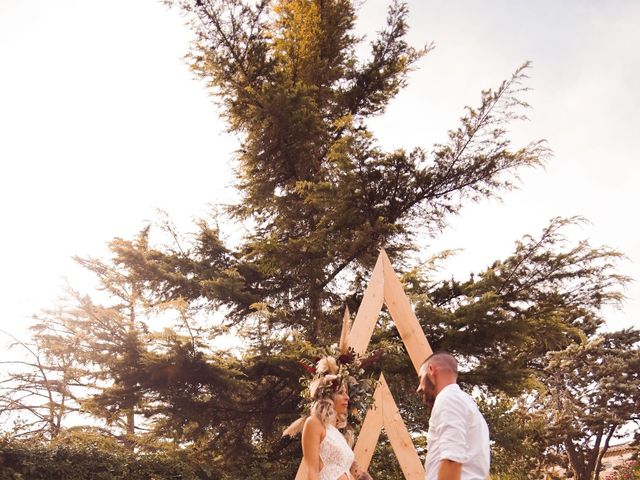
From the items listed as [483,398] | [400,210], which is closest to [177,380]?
[400,210]

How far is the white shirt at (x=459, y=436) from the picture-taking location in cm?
270

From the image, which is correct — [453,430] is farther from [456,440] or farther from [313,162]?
[313,162]

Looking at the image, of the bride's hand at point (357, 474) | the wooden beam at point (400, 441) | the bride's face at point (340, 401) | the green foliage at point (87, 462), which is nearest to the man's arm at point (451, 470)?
the bride's face at point (340, 401)

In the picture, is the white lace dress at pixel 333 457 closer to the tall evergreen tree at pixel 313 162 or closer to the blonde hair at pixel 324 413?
the blonde hair at pixel 324 413

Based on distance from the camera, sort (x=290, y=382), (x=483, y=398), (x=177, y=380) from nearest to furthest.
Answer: (x=177, y=380) → (x=290, y=382) → (x=483, y=398)

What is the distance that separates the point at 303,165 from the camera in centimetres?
1212

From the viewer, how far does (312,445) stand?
403 centimetres

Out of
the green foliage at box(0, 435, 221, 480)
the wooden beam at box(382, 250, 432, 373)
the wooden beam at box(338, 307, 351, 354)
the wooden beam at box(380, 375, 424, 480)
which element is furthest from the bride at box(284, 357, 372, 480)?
the green foliage at box(0, 435, 221, 480)

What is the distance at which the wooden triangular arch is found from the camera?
5.84m

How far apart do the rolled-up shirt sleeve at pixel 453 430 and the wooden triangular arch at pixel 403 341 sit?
114 inches

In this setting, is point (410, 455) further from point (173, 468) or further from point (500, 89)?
point (500, 89)

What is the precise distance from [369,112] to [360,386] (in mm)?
9501

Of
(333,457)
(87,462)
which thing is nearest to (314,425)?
(333,457)

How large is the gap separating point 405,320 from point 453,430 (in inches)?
131
